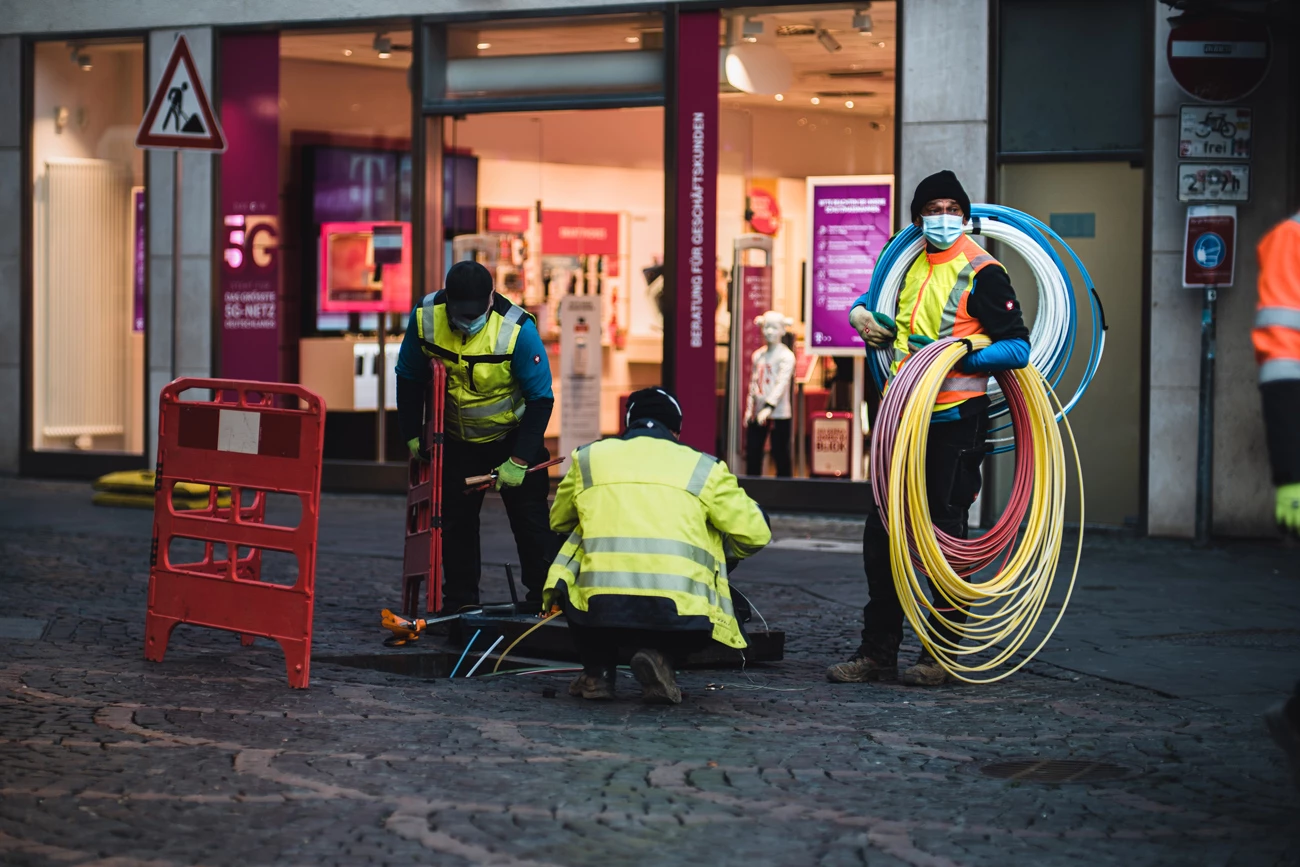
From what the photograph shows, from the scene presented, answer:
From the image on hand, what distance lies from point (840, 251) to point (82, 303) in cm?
711

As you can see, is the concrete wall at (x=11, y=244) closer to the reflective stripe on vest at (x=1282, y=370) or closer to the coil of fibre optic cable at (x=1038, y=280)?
the coil of fibre optic cable at (x=1038, y=280)

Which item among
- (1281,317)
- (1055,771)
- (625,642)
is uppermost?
(1281,317)

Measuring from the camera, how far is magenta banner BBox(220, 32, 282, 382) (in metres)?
15.1

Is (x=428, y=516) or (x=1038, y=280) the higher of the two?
(x=1038, y=280)

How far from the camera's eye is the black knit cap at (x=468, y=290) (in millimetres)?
8023

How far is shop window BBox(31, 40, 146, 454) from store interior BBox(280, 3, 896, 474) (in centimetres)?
180

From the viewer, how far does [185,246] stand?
1516 cm

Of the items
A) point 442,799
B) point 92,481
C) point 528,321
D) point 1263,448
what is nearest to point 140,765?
point 442,799

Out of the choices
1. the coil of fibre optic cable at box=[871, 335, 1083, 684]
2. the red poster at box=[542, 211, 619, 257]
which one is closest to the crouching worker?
the coil of fibre optic cable at box=[871, 335, 1083, 684]

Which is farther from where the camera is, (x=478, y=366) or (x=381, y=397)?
(x=381, y=397)

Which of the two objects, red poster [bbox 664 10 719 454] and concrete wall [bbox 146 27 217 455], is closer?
red poster [bbox 664 10 719 454]

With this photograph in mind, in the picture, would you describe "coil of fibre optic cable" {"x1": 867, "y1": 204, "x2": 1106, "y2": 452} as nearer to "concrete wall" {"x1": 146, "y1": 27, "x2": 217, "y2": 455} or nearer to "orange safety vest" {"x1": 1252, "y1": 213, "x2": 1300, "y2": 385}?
"orange safety vest" {"x1": 1252, "y1": 213, "x2": 1300, "y2": 385}

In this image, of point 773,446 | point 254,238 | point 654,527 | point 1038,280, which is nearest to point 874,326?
point 1038,280

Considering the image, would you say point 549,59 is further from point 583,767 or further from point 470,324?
point 583,767
